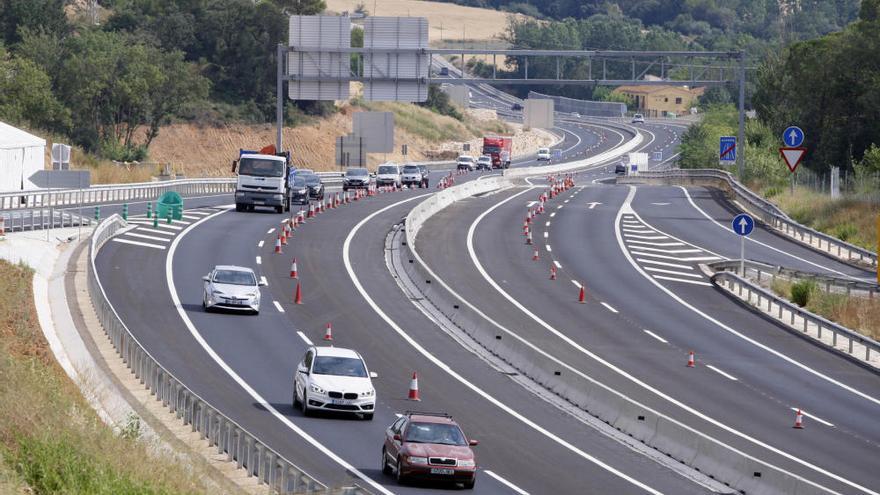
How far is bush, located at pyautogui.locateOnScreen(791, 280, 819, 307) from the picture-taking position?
48156mm

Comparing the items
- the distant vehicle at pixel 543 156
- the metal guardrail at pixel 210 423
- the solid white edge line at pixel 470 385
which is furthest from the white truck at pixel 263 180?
the distant vehicle at pixel 543 156

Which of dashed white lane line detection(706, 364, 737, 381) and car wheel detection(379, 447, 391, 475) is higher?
car wheel detection(379, 447, 391, 475)

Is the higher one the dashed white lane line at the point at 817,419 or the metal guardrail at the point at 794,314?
the metal guardrail at the point at 794,314

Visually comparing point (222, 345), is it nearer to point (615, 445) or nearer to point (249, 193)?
point (615, 445)

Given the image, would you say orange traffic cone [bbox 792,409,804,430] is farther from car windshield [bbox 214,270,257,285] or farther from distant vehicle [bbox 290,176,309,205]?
distant vehicle [bbox 290,176,309,205]

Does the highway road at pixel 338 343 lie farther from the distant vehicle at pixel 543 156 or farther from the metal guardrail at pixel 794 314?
the distant vehicle at pixel 543 156

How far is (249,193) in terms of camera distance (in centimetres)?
6688

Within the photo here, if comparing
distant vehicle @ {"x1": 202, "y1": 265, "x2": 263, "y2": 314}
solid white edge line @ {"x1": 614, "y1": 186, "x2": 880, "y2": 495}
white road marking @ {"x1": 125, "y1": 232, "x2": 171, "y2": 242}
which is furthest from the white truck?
distant vehicle @ {"x1": 202, "y1": 265, "x2": 263, "y2": 314}

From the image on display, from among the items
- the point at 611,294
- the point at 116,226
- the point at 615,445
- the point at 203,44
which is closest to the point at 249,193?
the point at 116,226

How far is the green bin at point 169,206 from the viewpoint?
201 feet

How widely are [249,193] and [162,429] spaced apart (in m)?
40.6

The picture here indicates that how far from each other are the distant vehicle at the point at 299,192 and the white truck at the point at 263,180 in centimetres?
424

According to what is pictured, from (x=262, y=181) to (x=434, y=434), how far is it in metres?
42.9

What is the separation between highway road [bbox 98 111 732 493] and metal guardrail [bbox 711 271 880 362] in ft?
34.9
